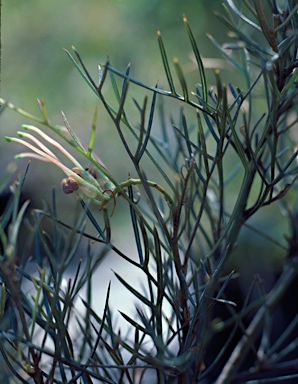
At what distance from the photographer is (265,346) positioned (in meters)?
0.22

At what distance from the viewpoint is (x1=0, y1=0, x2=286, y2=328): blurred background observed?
1.07 metres

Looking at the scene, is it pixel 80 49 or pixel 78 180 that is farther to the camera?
pixel 80 49

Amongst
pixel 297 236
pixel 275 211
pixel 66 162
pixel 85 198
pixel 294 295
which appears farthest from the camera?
pixel 66 162

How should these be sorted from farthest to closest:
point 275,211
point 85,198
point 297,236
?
1. point 275,211
2. point 297,236
3. point 85,198

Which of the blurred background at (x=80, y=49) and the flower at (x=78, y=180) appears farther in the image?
the blurred background at (x=80, y=49)

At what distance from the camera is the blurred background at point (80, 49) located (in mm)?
1071

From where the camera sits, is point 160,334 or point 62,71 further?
point 62,71

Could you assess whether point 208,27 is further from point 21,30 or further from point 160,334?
point 160,334

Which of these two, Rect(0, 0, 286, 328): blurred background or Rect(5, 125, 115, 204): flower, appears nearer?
Rect(5, 125, 115, 204): flower

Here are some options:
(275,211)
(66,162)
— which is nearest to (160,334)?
(275,211)

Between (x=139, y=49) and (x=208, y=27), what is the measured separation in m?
0.14

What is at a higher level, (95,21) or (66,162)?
(95,21)

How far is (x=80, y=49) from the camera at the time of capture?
1073 millimetres

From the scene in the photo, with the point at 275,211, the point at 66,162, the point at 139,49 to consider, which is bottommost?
the point at 66,162
